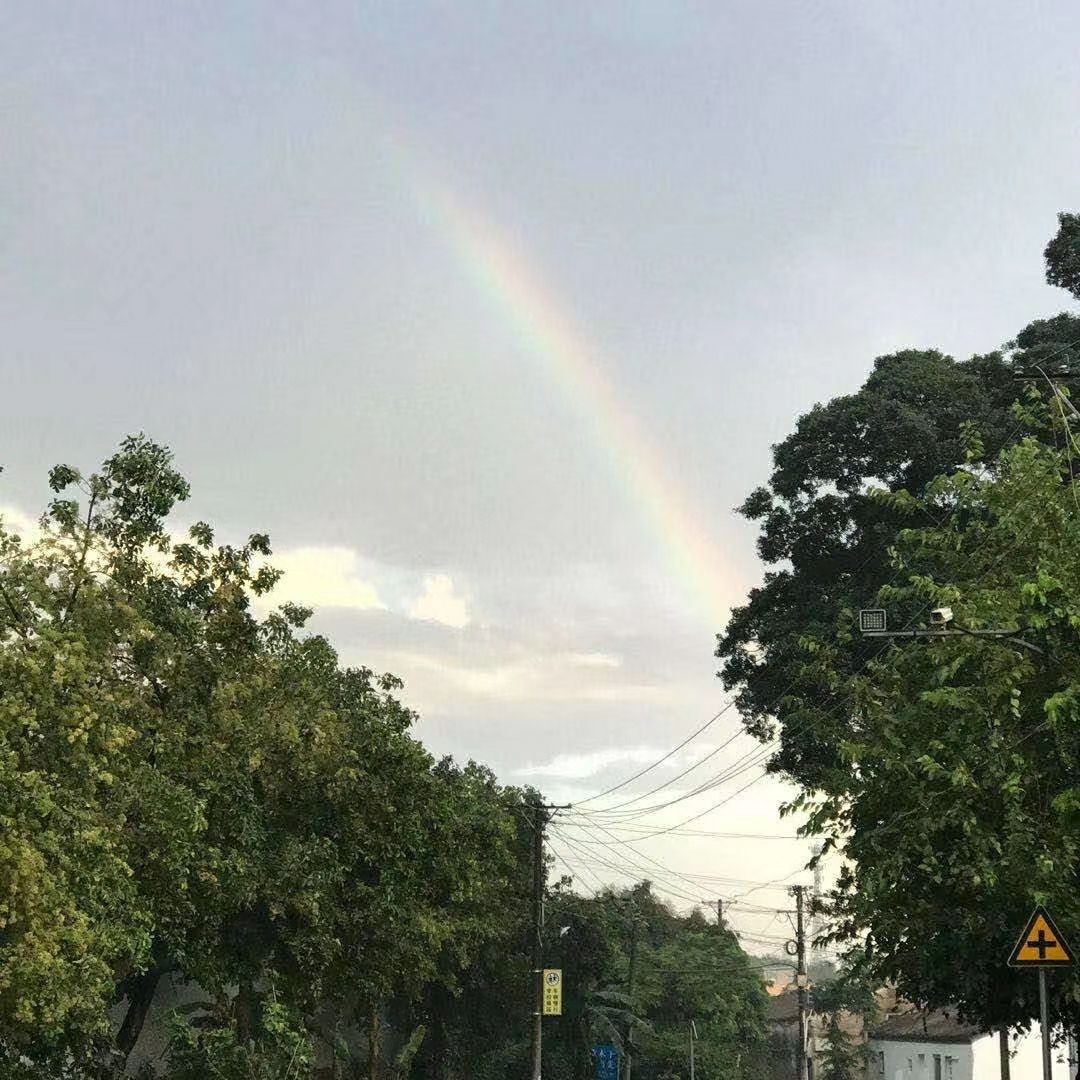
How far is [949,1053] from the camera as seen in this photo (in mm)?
71438

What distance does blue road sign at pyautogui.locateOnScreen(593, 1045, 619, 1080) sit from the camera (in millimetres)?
64812

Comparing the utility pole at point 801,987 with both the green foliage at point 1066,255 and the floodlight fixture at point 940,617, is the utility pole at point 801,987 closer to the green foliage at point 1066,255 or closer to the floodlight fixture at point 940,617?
the green foliage at point 1066,255

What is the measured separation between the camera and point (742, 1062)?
87.4 metres

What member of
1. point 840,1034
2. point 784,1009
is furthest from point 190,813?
point 784,1009

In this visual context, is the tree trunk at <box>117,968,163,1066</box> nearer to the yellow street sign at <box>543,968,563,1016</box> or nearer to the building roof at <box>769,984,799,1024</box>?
the yellow street sign at <box>543,968,563,1016</box>

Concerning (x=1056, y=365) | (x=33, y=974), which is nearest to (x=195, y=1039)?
(x=33, y=974)

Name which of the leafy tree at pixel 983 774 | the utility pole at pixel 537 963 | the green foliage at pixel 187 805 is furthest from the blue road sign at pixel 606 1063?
the leafy tree at pixel 983 774

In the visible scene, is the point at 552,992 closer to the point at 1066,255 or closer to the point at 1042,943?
the point at 1066,255

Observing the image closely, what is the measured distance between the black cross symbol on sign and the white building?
52525mm

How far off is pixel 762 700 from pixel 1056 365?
12704 millimetres

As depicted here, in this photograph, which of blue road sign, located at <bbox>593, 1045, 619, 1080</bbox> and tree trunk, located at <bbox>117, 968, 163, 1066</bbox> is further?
blue road sign, located at <bbox>593, 1045, 619, 1080</bbox>

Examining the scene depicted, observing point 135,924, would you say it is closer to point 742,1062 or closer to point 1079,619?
point 1079,619

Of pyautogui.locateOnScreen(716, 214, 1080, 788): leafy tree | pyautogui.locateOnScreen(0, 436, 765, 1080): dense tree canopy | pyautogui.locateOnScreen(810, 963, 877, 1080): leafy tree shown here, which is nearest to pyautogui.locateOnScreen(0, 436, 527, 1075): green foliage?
pyautogui.locateOnScreen(0, 436, 765, 1080): dense tree canopy

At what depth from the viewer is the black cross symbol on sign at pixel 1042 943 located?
44.1 ft
